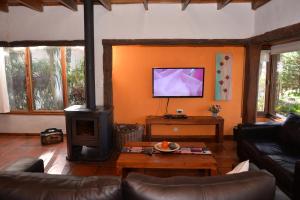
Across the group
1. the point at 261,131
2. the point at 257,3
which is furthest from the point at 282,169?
the point at 257,3

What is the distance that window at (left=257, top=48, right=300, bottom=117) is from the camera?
4.77 meters

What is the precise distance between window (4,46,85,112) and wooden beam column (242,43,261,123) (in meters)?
3.45

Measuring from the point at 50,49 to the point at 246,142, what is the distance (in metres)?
4.35

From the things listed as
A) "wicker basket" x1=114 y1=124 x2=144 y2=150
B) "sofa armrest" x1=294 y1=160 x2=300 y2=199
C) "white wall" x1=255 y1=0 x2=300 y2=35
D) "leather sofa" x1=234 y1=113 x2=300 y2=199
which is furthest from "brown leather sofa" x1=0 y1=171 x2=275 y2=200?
"wicker basket" x1=114 y1=124 x2=144 y2=150

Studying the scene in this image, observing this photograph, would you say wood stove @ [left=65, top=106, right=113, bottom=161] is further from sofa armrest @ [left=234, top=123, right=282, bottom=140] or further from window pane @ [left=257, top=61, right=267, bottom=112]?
window pane @ [left=257, top=61, right=267, bottom=112]

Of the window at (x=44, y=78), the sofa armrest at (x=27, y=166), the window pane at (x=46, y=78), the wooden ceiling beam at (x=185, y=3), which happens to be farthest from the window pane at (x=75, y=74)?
the sofa armrest at (x=27, y=166)

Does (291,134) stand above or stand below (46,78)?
below

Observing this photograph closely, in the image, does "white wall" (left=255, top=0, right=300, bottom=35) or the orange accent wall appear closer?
"white wall" (left=255, top=0, right=300, bottom=35)

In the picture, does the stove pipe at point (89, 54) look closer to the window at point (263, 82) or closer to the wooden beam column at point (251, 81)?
the wooden beam column at point (251, 81)

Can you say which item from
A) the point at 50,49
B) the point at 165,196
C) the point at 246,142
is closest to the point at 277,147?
the point at 246,142

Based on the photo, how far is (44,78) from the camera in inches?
207

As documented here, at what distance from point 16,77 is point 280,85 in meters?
5.85

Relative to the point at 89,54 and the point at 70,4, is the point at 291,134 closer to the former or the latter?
the point at 89,54

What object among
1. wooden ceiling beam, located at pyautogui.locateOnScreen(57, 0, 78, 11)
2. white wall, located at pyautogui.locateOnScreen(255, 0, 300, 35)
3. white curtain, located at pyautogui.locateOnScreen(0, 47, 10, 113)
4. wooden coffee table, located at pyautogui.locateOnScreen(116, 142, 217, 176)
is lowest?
Result: wooden coffee table, located at pyautogui.locateOnScreen(116, 142, 217, 176)
